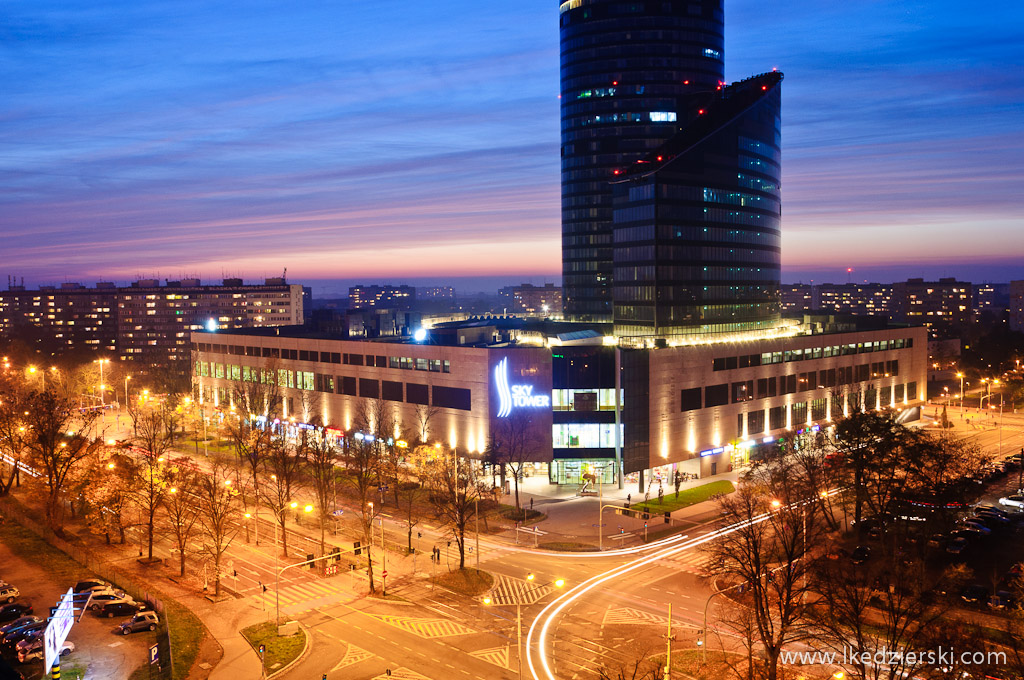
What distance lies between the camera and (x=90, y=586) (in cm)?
5484

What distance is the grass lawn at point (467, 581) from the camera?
5403 centimetres

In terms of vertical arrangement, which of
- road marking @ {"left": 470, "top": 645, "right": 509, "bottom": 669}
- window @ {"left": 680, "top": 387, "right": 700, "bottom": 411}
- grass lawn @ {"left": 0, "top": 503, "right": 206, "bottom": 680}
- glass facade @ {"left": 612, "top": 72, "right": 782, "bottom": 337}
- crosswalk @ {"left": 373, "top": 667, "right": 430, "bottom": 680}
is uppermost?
glass facade @ {"left": 612, "top": 72, "right": 782, "bottom": 337}

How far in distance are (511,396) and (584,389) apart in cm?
876

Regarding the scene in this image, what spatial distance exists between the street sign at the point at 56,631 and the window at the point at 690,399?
223 feet

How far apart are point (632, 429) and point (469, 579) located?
36.0 meters

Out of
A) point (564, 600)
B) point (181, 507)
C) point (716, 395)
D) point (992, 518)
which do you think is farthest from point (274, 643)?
point (716, 395)

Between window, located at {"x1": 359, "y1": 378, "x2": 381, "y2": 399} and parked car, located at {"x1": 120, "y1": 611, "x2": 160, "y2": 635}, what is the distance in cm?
5242

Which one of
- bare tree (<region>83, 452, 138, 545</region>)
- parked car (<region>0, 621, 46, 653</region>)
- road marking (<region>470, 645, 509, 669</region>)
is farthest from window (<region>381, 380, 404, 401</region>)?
road marking (<region>470, 645, 509, 669</region>)

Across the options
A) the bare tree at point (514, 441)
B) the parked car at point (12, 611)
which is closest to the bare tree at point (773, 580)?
the bare tree at point (514, 441)

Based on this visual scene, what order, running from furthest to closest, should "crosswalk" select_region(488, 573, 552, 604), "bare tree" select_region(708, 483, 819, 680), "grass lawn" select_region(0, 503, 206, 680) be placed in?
"crosswalk" select_region(488, 573, 552, 604) → "grass lawn" select_region(0, 503, 206, 680) → "bare tree" select_region(708, 483, 819, 680)

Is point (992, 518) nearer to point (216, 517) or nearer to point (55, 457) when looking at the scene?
point (216, 517)

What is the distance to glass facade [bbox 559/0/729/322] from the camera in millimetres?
149875

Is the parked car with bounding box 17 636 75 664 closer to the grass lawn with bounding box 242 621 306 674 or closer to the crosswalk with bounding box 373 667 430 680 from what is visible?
the grass lawn with bounding box 242 621 306 674

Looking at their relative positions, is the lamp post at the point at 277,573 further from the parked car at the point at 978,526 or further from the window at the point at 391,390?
the parked car at the point at 978,526
